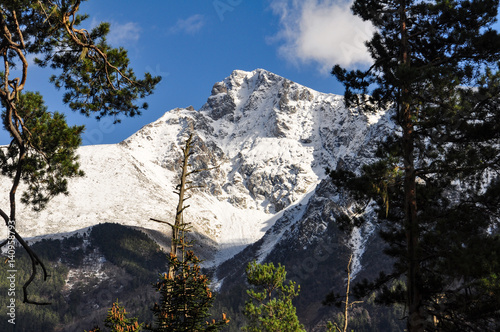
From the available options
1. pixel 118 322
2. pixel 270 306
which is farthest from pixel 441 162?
pixel 270 306

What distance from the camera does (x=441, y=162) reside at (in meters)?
13.2

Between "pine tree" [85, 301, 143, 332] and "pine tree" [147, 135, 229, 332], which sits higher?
"pine tree" [147, 135, 229, 332]

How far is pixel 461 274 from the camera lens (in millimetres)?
10648

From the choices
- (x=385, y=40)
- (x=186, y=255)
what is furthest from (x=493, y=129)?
(x=186, y=255)

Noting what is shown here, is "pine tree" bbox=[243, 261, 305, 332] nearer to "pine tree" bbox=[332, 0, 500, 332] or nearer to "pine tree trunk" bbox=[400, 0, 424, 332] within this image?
"pine tree" bbox=[332, 0, 500, 332]

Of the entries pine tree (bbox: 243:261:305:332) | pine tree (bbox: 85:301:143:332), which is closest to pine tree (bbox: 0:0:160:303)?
pine tree (bbox: 85:301:143:332)

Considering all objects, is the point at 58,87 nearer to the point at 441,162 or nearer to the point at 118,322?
the point at 118,322

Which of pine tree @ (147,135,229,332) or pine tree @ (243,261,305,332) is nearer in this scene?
pine tree @ (147,135,229,332)

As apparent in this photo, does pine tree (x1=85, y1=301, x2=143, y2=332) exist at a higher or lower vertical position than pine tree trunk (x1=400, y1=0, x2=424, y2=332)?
lower

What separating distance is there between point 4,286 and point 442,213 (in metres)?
213

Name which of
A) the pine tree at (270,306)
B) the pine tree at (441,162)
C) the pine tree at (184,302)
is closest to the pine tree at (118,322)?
the pine tree at (184,302)

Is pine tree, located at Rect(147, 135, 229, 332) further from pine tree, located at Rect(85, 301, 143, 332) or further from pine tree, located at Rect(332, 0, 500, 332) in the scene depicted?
pine tree, located at Rect(332, 0, 500, 332)

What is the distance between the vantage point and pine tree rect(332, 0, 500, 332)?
11.7 metres

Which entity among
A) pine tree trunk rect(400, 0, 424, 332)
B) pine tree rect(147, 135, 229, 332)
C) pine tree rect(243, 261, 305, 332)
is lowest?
pine tree rect(243, 261, 305, 332)
